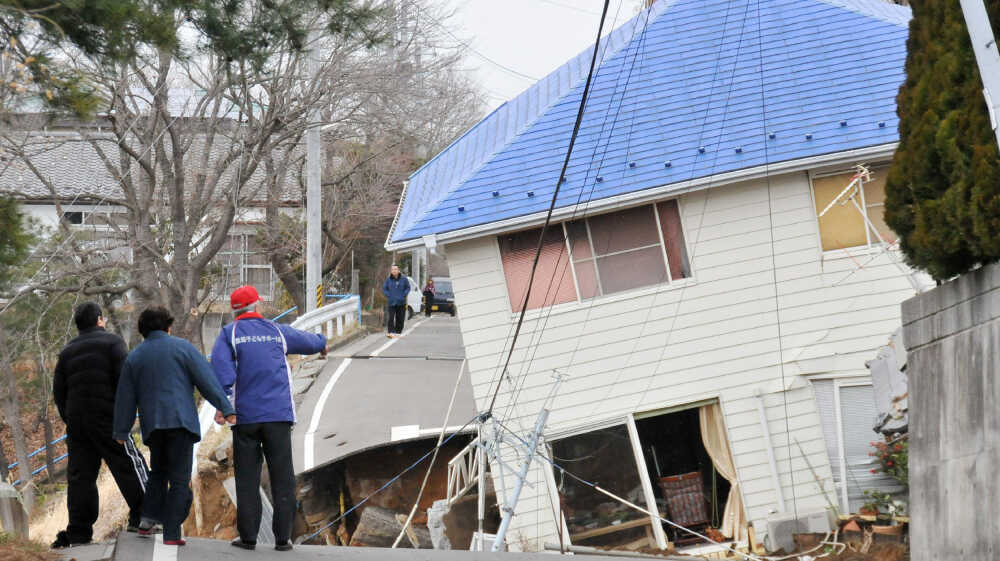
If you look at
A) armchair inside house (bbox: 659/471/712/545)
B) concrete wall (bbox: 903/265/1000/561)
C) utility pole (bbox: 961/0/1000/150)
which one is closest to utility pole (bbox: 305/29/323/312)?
armchair inside house (bbox: 659/471/712/545)

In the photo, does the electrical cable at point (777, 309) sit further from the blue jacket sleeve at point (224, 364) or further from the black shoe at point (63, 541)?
the black shoe at point (63, 541)

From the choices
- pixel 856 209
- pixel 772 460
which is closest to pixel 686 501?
pixel 772 460

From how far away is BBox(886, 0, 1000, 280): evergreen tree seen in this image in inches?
247

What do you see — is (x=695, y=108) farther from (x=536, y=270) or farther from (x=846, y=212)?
(x=536, y=270)

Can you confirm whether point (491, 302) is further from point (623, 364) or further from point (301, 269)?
point (301, 269)

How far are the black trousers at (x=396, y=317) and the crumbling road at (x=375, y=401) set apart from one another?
2.10 metres

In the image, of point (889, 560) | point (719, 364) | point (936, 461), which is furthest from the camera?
point (719, 364)

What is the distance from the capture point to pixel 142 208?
2412 cm

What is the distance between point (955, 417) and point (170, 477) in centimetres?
521

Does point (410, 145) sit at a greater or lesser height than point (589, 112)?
greater

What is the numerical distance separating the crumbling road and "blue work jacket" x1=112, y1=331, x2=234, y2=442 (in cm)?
677

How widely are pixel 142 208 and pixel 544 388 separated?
12.9 meters

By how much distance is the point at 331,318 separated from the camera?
85.4ft

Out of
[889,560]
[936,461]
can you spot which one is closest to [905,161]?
[936,461]
